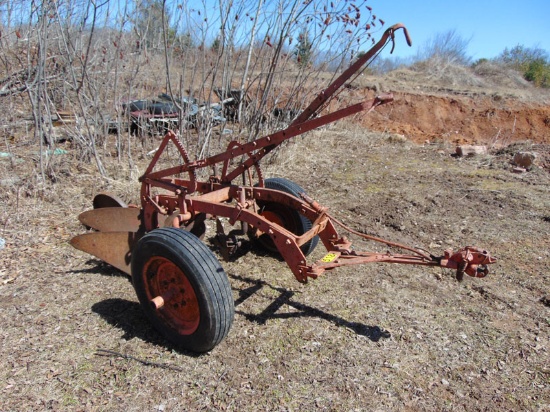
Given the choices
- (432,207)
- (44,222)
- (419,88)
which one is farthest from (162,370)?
(419,88)

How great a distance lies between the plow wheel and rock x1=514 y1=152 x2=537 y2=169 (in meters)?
6.68

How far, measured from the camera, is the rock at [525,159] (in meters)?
7.20

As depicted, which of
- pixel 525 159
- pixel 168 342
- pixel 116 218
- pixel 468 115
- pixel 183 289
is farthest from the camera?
pixel 468 115

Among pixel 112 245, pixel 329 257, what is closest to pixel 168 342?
pixel 112 245

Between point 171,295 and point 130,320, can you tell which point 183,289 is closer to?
point 171,295

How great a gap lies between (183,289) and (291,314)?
0.88m

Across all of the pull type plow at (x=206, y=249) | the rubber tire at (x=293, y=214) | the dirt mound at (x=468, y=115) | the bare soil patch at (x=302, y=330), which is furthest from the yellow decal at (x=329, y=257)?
the dirt mound at (x=468, y=115)

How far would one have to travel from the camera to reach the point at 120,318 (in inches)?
120

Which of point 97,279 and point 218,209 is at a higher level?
point 218,209

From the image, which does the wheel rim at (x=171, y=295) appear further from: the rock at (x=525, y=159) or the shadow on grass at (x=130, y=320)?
the rock at (x=525, y=159)

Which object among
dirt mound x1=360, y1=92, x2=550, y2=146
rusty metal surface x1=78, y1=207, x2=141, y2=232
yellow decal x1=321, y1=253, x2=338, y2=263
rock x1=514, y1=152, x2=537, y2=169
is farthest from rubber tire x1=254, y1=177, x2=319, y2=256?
dirt mound x1=360, y1=92, x2=550, y2=146

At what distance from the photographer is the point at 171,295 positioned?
272 cm

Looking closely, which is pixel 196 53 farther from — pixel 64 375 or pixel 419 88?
pixel 419 88

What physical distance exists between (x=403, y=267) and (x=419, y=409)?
1.75 meters
